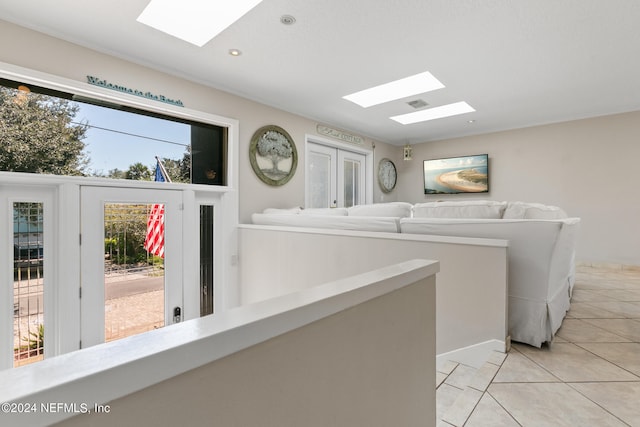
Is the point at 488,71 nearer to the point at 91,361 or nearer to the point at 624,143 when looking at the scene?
the point at 624,143

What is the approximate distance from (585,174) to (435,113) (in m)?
2.46

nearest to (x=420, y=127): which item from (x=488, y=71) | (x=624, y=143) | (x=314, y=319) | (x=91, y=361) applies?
(x=488, y=71)

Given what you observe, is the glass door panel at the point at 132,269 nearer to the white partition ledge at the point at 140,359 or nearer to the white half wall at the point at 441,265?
the white half wall at the point at 441,265

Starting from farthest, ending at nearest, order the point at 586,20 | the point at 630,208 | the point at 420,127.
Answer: the point at 420,127 → the point at 630,208 → the point at 586,20

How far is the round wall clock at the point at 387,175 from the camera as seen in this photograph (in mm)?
5941

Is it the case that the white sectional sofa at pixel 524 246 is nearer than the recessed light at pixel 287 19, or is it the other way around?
the white sectional sofa at pixel 524 246

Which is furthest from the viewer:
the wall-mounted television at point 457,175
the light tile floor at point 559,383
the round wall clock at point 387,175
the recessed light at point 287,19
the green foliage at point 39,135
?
the round wall clock at point 387,175

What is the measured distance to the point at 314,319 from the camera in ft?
2.31

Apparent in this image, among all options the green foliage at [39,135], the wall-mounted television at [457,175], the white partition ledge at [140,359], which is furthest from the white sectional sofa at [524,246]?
the wall-mounted television at [457,175]

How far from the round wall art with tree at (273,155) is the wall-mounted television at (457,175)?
120 inches

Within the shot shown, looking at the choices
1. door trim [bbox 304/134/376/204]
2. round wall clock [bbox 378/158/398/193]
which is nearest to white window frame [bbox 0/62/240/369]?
door trim [bbox 304/134/376/204]

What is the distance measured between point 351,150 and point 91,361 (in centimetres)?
523

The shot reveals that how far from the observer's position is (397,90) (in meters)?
3.50

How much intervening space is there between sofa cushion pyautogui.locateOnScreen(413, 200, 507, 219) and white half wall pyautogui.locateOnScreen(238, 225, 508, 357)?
40cm
